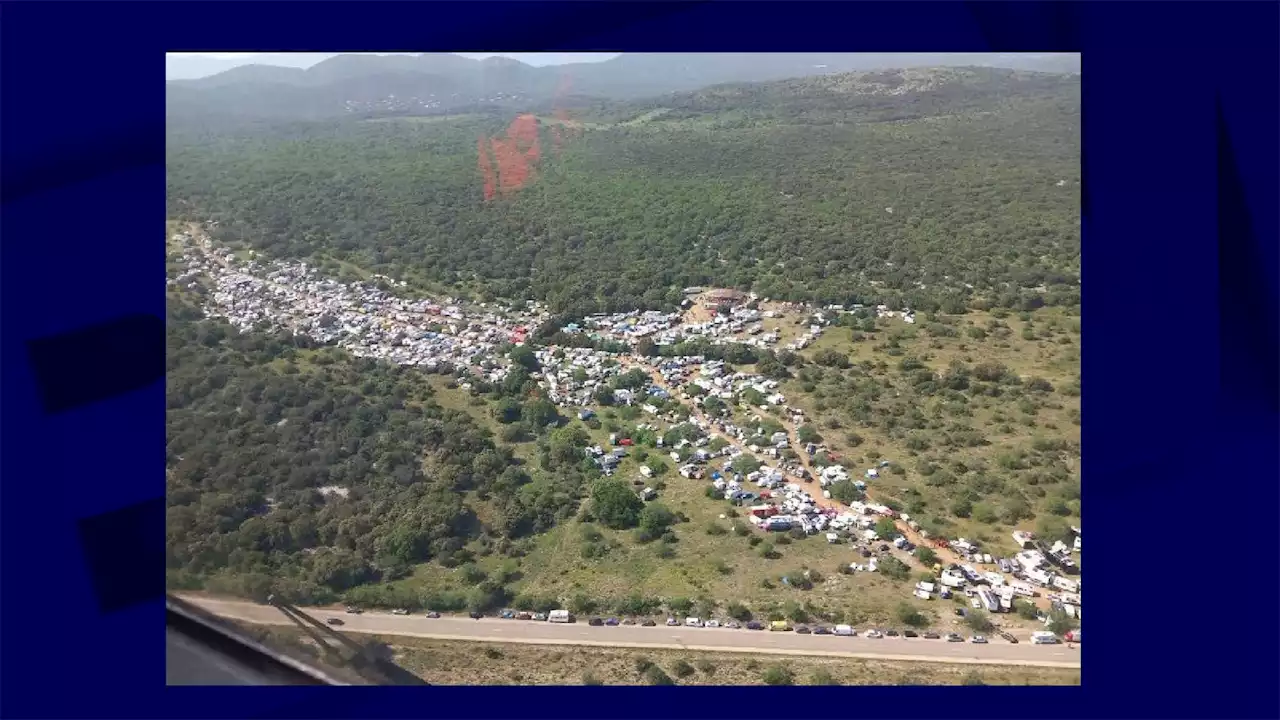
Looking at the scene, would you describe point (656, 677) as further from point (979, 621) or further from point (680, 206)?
point (680, 206)

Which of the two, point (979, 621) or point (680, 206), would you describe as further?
point (680, 206)

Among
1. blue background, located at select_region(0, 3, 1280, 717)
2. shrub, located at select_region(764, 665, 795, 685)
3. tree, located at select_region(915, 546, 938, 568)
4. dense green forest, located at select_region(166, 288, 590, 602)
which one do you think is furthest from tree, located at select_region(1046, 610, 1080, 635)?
dense green forest, located at select_region(166, 288, 590, 602)

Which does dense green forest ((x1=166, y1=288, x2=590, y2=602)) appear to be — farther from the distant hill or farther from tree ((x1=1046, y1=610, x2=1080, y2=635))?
tree ((x1=1046, y1=610, x2=1080, y2=635))

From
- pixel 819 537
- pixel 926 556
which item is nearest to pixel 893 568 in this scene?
pixel 926 556

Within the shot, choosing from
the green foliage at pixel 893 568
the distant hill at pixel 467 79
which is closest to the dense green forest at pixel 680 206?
the distant hill at pixel 467 79

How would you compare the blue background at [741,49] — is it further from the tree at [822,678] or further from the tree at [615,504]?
the tree at [615,504]
